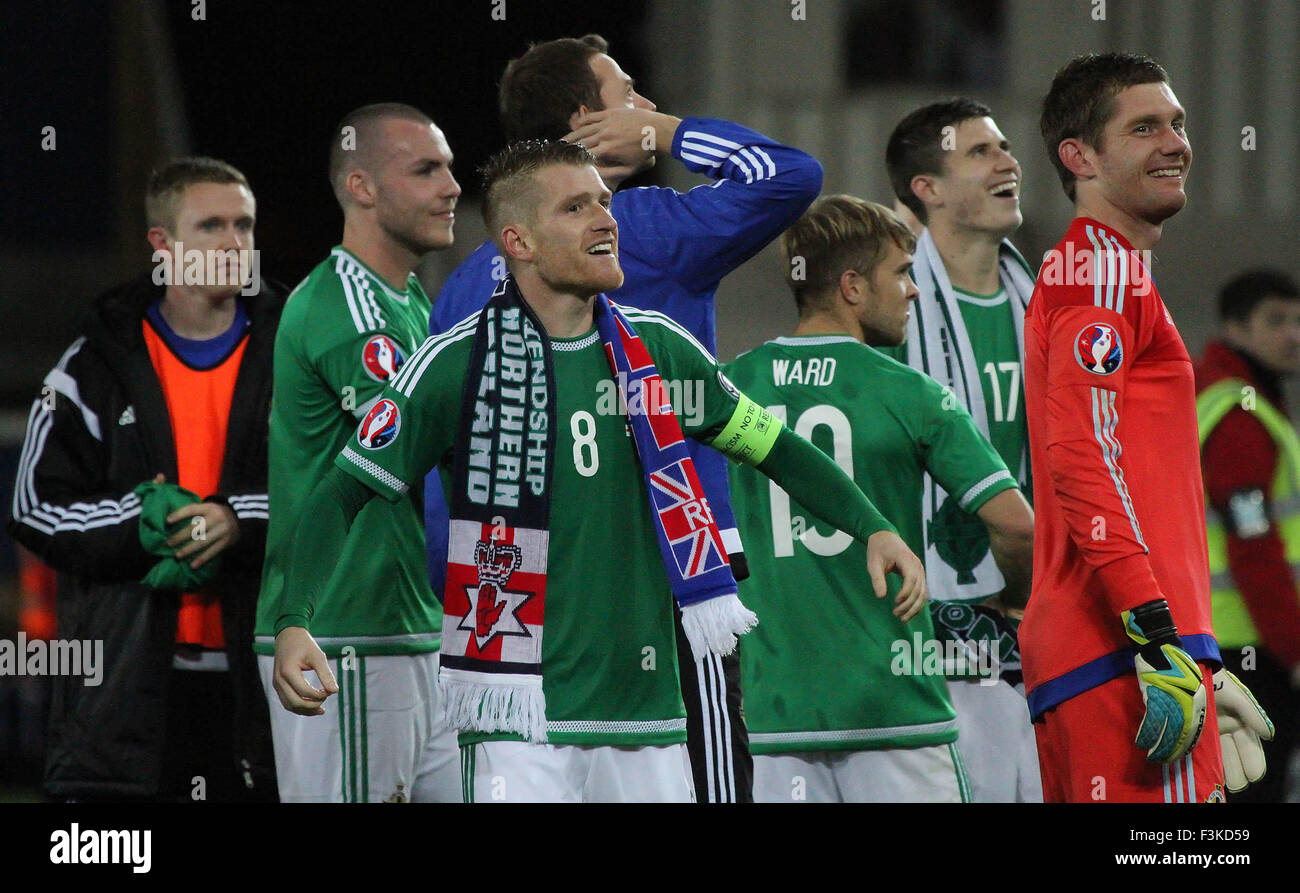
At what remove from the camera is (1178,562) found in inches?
145

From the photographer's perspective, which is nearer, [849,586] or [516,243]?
[516,243]

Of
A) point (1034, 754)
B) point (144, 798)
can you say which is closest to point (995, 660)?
point (1034, 754)

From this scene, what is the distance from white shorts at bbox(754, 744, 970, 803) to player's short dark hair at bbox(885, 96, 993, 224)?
181 cm

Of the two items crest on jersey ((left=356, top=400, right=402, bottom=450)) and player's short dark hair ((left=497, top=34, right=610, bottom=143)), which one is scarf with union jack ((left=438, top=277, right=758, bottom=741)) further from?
player's short dark hair ((left=497, top=34, right=610, bottom=143))

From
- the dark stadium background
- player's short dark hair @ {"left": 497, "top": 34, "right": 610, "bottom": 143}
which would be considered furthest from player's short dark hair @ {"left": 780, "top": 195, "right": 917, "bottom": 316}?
the dark stadium background

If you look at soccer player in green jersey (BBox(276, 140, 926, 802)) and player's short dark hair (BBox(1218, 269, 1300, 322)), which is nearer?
soccer player in green jersey (BBox(276, 140, 926, 802))

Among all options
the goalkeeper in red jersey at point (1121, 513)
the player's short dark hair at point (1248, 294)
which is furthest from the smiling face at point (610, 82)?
the player's short dark hair at point (1248, 294)

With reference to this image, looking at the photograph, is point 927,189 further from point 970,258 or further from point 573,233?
point 573,233

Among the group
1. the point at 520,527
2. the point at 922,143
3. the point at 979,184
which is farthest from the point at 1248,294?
the point at 520,527

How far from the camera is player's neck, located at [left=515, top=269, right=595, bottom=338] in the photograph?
12.6 ft

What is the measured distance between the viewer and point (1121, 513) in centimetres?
356

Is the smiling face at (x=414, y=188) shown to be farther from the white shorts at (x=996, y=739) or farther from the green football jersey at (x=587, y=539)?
the white shorts at (x=996, y=739)

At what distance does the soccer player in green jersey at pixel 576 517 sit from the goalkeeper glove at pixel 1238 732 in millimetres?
756

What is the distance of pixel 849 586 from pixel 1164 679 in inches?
44.0
